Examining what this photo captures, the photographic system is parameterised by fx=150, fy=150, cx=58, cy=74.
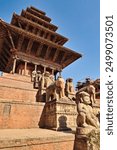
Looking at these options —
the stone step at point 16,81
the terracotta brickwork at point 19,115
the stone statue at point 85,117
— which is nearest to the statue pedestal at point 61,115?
the terracotta brickwork at point 19,115

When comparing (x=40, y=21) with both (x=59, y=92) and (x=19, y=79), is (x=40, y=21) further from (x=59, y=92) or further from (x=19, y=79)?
(x=59, y=92)

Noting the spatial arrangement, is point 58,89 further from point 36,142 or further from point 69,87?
point 36,142

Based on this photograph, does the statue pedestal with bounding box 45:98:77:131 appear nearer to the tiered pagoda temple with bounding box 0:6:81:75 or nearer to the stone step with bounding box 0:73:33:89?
the stone step with bounding box 0:73:33:89

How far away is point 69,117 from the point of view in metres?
6.79

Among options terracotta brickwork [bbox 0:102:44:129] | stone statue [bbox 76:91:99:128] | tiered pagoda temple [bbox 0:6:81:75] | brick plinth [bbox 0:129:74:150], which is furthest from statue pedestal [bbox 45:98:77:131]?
tiered pagoda temple [bbox 0:6:81:75]

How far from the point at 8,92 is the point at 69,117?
14.0 ft

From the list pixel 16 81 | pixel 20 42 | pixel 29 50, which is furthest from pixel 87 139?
pixel 29 50

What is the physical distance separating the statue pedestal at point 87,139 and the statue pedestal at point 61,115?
1182 mm

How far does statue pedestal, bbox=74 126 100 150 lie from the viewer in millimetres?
4629

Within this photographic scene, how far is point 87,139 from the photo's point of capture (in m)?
4.71

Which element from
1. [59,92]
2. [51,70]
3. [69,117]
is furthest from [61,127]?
[51,70]

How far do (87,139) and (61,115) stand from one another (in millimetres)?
2039

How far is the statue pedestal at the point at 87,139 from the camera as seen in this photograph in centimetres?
463

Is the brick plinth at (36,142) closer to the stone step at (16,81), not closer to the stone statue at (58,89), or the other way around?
the stone statue at (58,89)
